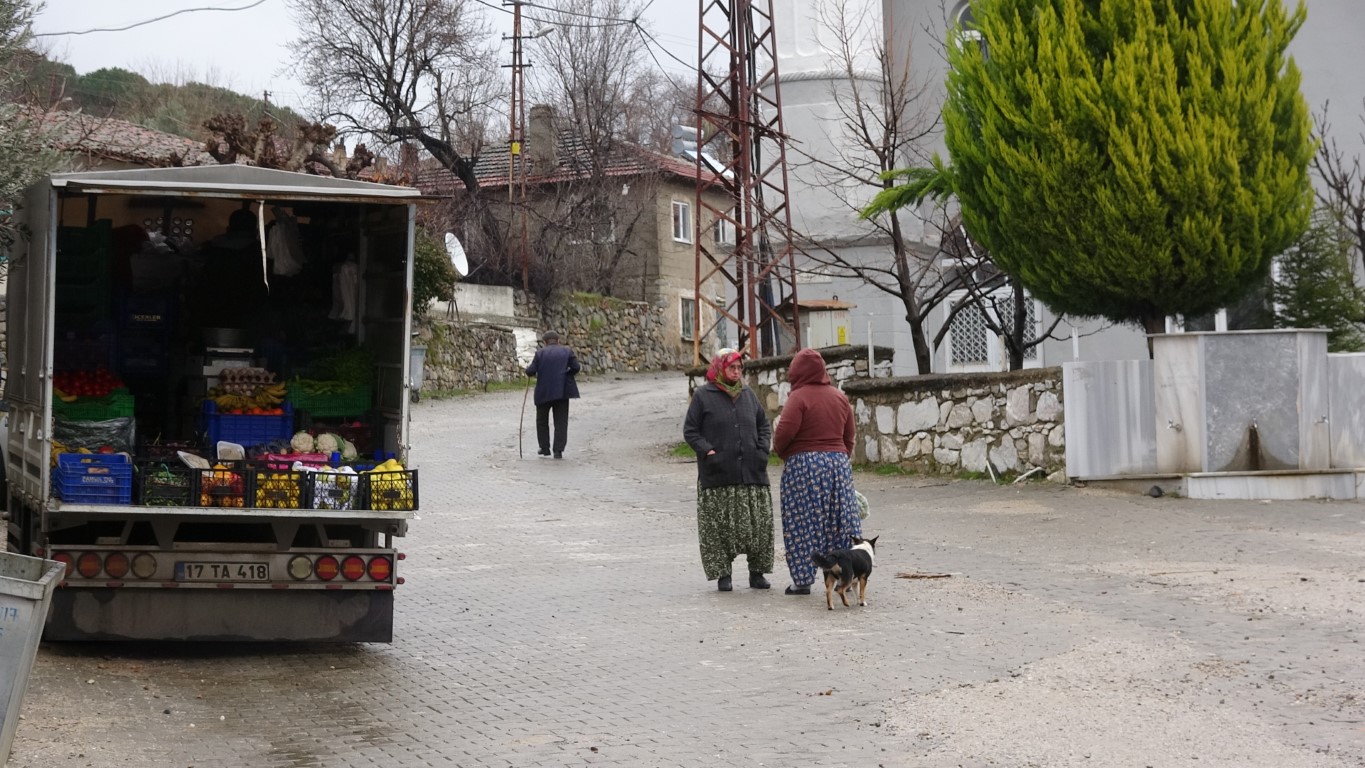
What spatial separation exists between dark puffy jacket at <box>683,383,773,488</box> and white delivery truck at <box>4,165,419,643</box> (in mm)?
2276

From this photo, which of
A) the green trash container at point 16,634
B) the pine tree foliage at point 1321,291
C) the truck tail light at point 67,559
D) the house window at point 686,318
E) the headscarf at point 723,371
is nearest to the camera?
the green trash container at point 16,634

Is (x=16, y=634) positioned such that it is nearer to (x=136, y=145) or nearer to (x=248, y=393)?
(x=248, y=393)

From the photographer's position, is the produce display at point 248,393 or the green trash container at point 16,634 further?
the produce display at point 248,393

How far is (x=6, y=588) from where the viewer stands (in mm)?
5719

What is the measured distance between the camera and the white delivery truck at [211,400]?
890cm

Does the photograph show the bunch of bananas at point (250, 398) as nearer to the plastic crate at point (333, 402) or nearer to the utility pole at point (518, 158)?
the plastic crate at point (333, 402)

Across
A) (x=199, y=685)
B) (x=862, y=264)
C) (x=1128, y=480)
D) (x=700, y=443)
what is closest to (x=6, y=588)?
(x=199, y=685)

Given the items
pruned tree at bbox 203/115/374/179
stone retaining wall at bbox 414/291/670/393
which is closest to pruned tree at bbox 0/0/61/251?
pruned tree at bbox 203/115/374/179

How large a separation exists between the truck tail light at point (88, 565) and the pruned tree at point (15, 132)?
2114 mm

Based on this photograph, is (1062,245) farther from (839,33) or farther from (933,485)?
(839,33)

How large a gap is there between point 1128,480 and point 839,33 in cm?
1015

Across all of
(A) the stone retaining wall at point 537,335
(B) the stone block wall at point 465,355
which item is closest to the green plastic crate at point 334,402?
(B) the stone block wall at point 465,355

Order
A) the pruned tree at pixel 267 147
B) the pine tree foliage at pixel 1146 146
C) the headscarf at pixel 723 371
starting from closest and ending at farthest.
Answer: the headscarf at pixel 723 371, the pine tree foliage at pixel 1146 146, the pruned tree at pixel 267 147

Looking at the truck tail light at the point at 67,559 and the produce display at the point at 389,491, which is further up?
the produce display at the point at 389,491
